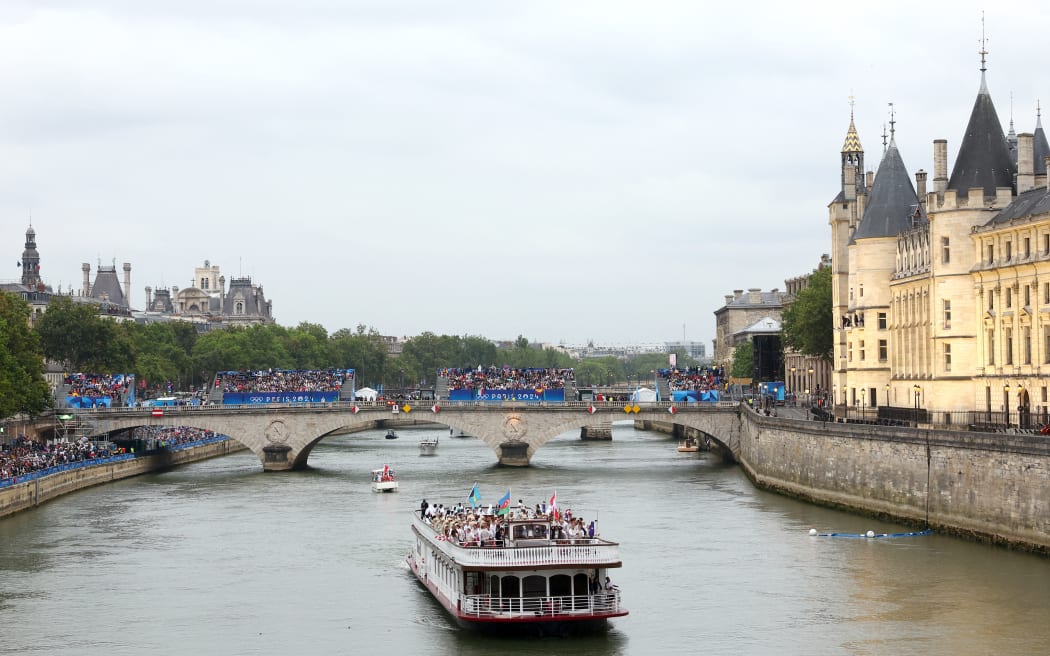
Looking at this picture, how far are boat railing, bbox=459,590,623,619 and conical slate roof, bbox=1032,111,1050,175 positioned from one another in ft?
121

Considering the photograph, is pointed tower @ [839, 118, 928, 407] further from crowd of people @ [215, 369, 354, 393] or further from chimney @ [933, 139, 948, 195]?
crowd of people @ [215, 369, 354, 393]

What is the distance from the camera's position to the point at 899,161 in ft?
264

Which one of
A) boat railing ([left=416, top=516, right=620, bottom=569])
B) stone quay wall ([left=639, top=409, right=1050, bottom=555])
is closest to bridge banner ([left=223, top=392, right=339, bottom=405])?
stone quay wall ([left=639, top=409, right=1050, bottom=555])

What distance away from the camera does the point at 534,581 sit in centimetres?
4203

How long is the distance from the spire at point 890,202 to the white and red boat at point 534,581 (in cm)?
4040

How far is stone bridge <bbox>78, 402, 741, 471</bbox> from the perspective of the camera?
3713 inches

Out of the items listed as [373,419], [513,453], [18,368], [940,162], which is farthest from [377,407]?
[940,162]

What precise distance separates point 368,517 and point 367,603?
68.3 feet

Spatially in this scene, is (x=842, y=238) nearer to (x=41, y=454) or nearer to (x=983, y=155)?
(x=983, y=155)

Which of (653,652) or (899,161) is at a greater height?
(899,161)

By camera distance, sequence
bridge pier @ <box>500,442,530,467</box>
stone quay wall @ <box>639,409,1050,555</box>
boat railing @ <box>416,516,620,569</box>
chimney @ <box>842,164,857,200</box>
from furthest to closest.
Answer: bridge pier @ <box>500,442,530,467</box>
chimney @ <box>842,164,857,200</box>
stone quay wall @ <box>639,409,1050,555</box>
boat railing @ <box>416,516,620,569</box>

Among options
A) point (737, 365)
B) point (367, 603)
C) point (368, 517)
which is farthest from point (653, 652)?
point (737, 365)

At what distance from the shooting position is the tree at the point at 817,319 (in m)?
99.2

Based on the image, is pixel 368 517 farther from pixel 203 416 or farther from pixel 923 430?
pixel 203 416
